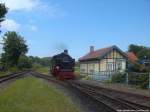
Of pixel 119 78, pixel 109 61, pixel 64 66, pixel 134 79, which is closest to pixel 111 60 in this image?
pixel 109 61

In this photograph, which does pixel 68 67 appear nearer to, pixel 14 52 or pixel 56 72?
pixel 56 72

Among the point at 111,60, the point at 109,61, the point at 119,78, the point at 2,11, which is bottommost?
the point at 119,78

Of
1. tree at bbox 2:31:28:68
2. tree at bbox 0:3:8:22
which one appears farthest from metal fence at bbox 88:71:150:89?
tree at bbox 2:31:28:68

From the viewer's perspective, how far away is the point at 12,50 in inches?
4715

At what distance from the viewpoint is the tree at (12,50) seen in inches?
4631

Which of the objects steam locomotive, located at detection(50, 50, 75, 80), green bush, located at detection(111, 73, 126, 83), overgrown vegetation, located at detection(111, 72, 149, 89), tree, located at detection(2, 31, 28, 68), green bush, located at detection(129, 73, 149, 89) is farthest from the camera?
tree, located at detection(2, 31, 28, 68)

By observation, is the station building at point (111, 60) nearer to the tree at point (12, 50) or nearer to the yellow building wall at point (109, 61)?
the yellow building wall at point (109, 61)

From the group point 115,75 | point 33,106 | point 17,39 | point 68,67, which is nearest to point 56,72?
point 68,67

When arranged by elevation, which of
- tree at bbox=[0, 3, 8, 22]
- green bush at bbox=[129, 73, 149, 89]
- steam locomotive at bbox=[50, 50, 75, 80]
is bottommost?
green bush at bbox=[129, 73, 149, 89]

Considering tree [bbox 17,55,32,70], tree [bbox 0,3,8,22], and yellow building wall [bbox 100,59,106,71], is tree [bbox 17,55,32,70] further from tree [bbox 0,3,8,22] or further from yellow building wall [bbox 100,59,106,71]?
yellow building wall [bbox 100,59,106,71]

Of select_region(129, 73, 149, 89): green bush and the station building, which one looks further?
the station building

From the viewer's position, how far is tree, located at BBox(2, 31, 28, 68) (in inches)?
4631

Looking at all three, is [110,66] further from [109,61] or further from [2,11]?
[2,11]

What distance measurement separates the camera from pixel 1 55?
118 metres
